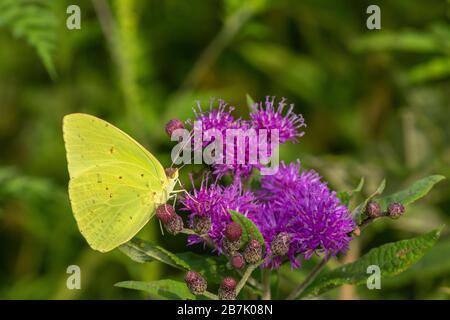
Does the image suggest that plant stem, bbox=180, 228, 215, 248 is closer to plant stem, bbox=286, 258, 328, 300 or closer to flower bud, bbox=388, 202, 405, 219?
plant stem, bbox=286, 258, 328, 300

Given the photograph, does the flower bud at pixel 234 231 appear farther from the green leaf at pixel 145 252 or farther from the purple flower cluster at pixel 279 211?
the green leaf at pixel 145 252

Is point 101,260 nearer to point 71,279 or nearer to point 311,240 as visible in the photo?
point 71,279

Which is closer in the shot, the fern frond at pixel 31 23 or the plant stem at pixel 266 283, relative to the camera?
the plant stem at pixel 266 283

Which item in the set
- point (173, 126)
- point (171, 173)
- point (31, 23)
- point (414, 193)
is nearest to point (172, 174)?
point (171, 173)

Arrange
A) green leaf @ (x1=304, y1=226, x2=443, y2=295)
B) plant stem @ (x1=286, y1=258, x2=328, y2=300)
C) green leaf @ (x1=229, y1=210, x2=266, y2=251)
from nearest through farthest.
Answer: green leaf @ (x1=229, y1=210, x2=266, y2=251) < green leaf @ (x1=304, y1=226, x2=443, y2=295) < plant stem @ (x1=286, y1=258, x2=328, y2=300)

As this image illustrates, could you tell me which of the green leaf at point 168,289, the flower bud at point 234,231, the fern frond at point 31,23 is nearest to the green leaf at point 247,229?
the flower bud at point 234,231

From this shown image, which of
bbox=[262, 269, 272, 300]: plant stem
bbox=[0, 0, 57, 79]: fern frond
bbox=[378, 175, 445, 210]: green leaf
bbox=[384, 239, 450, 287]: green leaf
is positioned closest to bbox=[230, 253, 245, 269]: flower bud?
bbox=[262, 269, 272, 300]: plant stem

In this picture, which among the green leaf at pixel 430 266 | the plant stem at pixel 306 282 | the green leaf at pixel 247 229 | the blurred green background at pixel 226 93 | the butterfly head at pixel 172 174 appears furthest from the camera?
the blurred green background at pixel 226 93
